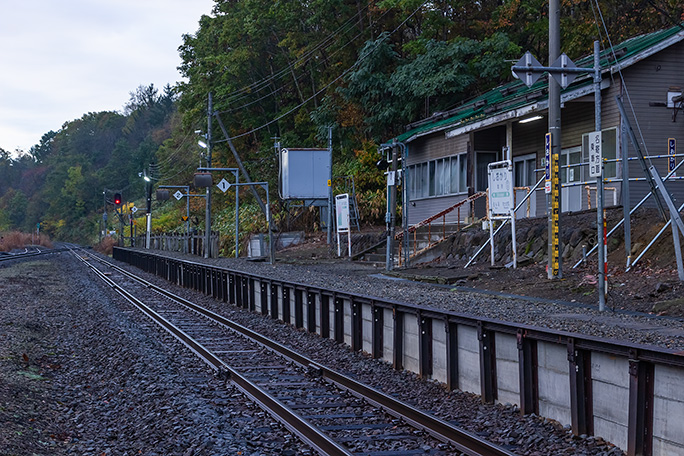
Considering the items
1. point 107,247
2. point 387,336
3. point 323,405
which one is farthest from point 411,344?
point 107,247

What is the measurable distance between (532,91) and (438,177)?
6.73 metres

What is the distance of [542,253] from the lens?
18078 mm

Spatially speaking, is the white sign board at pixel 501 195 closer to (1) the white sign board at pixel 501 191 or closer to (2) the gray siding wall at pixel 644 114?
(1) the white sign board at pixel 501 191

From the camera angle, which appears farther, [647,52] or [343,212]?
[343,212]

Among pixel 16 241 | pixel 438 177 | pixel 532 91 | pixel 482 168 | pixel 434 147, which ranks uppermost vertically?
pixel 532 91

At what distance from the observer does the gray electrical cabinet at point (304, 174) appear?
38.3 meters

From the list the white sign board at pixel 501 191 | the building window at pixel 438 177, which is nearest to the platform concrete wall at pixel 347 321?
the white sign board at pixel 501 191

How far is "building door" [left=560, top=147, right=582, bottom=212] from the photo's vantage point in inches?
838

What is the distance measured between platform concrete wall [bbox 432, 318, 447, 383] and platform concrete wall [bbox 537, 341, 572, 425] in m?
1.95

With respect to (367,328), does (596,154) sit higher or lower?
higher

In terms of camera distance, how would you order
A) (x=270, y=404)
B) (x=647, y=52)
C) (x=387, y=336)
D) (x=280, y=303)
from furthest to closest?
(x=647, y=52), (x=280, y=303), (x=387, y=336), (x=270, y=404)

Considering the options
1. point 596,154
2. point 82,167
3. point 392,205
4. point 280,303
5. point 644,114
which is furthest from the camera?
point 82,167

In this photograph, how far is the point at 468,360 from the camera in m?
9.12

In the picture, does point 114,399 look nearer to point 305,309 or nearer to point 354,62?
point 305,309
